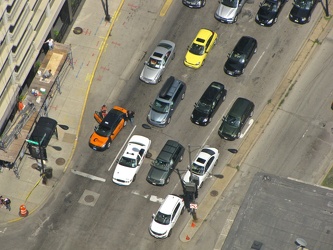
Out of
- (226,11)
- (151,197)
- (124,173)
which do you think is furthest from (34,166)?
(226,11)

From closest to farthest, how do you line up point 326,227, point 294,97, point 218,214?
point 326,227, point 218,214, point 294,97

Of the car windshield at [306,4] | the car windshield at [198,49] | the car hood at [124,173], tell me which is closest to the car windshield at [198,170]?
the car hood at [124,173]

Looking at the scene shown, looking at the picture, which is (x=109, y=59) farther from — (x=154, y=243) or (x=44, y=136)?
(x=154, y=243)

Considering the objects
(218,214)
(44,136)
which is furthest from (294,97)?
(44,136)

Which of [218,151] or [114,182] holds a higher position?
[218,151]

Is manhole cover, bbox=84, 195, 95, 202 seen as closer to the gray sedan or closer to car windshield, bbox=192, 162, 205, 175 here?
car windshield, bbox=192, 162, 205, 175
